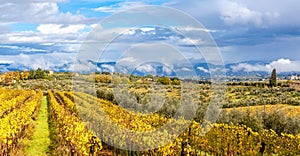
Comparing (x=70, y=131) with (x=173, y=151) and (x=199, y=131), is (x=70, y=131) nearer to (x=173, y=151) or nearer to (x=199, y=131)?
(x=173, y=151)

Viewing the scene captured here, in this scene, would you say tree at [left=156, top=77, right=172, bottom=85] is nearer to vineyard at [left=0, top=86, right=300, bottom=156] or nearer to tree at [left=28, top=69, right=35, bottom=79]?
vineyard at [left=0, top=86, right=300, bottom=156]

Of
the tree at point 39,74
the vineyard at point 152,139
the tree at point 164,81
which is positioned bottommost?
the vineyard at point 152,139

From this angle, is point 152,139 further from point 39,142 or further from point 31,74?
point 31,74

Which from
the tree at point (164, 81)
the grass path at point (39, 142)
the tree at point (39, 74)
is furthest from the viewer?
the tree at point (39, 74)

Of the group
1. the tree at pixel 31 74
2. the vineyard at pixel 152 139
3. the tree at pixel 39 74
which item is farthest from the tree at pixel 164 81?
the tree at pixel 31 74

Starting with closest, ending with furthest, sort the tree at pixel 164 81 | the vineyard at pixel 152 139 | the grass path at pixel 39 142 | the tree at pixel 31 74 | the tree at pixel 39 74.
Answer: the vineyard at pixel 152 139 < the grass path at pixel 39 142 < the tree at pixel 164 81 < the tree at pixel 31 74 < the tree at pixel 39 74

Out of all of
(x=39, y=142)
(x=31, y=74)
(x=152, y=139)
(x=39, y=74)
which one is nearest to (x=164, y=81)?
(x=39, y=142)

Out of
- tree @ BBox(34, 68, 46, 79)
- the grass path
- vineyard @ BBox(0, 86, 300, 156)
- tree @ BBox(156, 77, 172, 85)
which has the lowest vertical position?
the grass path

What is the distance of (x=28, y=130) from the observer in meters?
16.7

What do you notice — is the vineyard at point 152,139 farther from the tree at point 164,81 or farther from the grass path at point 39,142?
the tree at point 164,81

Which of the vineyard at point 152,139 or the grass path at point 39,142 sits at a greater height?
the vineyard at point 152,139

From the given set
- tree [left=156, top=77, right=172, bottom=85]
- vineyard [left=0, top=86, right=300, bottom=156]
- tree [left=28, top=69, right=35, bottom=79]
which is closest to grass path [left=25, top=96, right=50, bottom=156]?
vineyard [left=0, top=86, right=300, bottom=156]

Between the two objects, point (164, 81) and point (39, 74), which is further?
point (39, 74)

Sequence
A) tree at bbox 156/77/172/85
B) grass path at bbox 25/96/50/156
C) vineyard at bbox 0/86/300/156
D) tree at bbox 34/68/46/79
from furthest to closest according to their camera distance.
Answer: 1. tree at bbox 34/68/46/79
2. tree at bbox 156/77/172/85
3. grass path at bbox 25/96/50/156
4. vineyard at bbox 0/86/300/156
